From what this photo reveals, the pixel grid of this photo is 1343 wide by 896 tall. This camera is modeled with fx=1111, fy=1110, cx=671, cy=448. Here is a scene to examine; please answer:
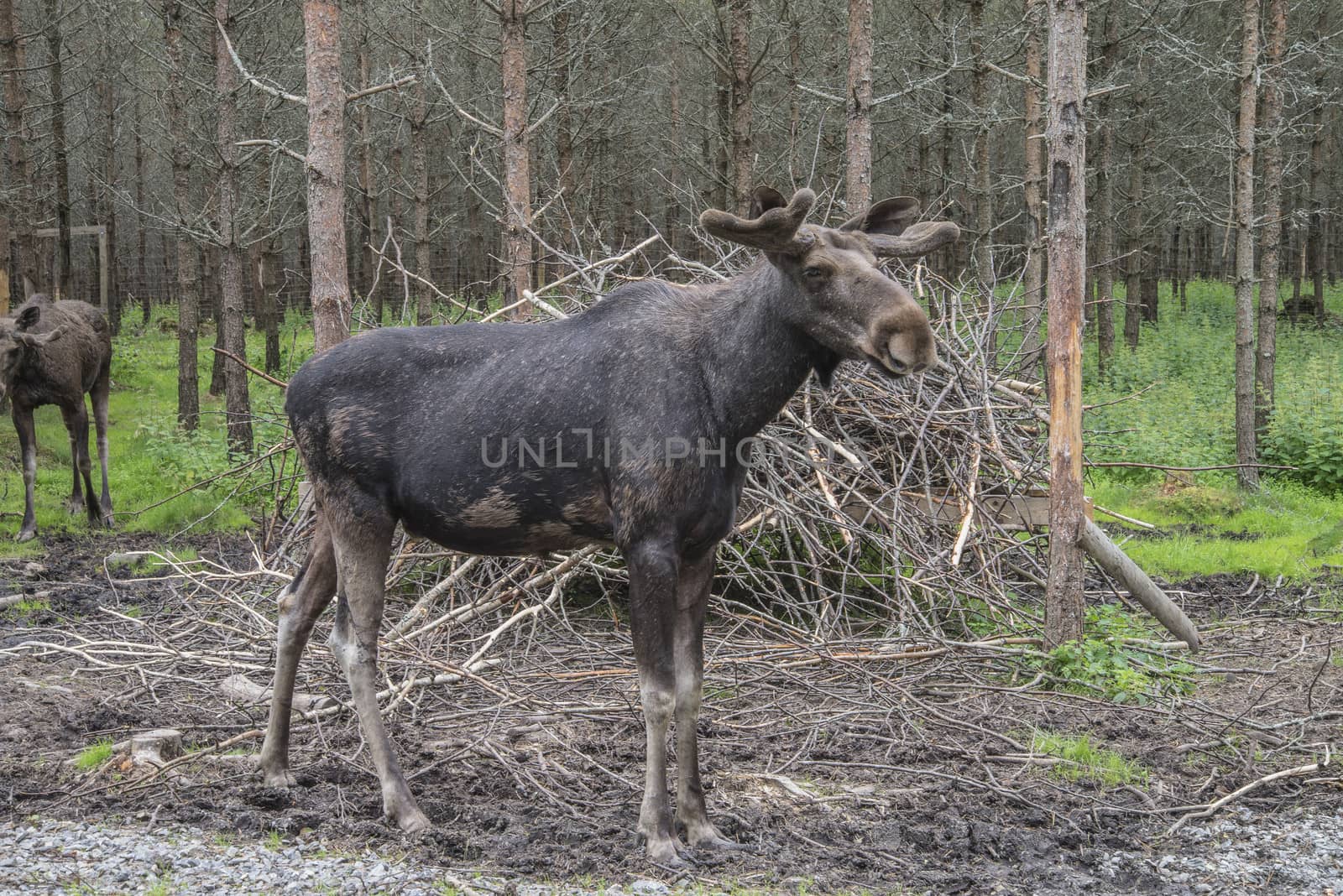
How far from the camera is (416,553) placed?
297 inches

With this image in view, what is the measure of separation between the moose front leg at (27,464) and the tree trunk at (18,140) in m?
3.73

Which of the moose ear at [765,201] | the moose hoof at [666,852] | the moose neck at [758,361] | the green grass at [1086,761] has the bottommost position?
the green grass at [1086,761]

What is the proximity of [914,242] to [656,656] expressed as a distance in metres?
1.90

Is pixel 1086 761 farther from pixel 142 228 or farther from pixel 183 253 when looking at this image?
pixel 142 228

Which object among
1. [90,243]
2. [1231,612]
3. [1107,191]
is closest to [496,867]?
[1231,612]

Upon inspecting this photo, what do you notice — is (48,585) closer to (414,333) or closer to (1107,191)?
(414,333)

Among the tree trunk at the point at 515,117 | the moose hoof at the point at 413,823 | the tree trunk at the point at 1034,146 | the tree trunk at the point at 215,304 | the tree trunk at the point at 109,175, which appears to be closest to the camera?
Answer: the moose hoof at the point at 413,823

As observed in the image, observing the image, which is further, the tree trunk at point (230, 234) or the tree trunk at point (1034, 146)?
the tree trunk at point (1034, 146)

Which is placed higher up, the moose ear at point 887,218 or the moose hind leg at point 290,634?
the moose ear at point 887,218

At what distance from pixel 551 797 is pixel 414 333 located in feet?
6.98

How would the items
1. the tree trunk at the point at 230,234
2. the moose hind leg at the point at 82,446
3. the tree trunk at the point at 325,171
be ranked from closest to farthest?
the tree trunk at the point at 325,171 < the moose hind leg at the point at 82,446 < the tree trunk at the point at 230,234

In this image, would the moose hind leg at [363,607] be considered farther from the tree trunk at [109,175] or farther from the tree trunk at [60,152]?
the tree trunk at [109,175]

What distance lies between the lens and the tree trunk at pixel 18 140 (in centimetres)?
1425

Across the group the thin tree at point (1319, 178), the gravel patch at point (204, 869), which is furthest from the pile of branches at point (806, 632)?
the thin tree at point (1319, 178)
